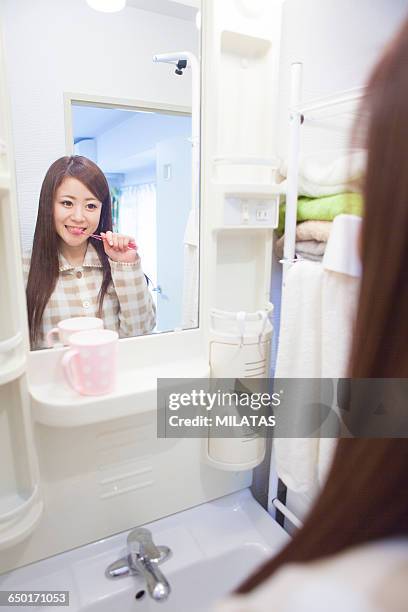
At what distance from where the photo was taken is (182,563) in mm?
888

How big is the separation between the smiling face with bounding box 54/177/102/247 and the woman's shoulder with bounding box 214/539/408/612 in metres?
0.72

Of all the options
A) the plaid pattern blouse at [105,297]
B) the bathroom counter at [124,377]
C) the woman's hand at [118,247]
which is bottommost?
the bathroom counter at [124,377]

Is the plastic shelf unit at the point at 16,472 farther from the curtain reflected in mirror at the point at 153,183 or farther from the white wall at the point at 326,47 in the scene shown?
the white wall at the point at 326,47

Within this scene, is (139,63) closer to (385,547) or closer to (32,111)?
(32,111)

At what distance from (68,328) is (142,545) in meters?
0.48

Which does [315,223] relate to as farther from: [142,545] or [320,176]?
[142,545]

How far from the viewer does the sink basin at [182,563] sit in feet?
2.69

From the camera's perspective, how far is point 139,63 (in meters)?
0.84

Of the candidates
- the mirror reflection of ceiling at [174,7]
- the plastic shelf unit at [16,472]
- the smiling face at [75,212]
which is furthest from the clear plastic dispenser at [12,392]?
the mirror reflection of ceiling at [174,7]

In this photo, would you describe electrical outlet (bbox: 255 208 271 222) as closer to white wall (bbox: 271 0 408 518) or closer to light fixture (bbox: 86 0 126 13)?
white wall (bbox: 271 0 408 518)

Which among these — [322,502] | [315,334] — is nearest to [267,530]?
[315,334]

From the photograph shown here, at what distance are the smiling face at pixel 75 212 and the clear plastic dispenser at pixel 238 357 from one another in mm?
334

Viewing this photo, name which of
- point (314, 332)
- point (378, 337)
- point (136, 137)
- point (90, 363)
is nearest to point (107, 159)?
point (136, 137)

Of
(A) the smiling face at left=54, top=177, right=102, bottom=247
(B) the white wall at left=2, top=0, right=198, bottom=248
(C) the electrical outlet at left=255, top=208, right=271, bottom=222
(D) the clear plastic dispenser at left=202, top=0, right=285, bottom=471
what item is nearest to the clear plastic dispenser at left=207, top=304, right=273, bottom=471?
(D) the clear plastic dispenser at left=202, top=0, right=285, bottom=471
